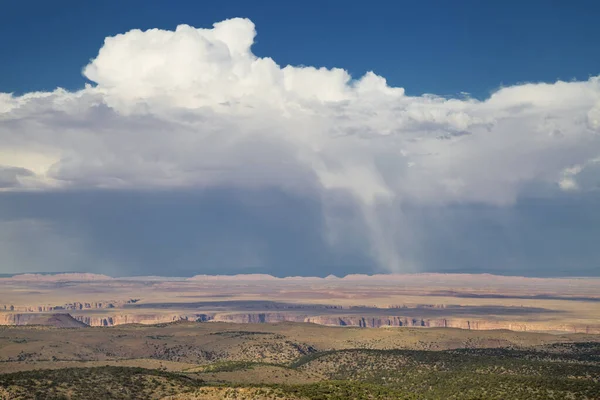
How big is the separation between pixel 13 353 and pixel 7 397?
92.6m

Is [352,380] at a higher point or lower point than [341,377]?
higher

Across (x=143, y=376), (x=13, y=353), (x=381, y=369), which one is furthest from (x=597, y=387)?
(x=13, y=353)

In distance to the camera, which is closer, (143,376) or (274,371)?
(143,376)

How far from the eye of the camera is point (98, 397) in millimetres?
117000

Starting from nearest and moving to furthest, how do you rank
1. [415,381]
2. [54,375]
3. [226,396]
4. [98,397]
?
[226,396] < [98,397] < [54,375] < [415,381]

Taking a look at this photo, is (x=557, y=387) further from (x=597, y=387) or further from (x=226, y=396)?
(x=226, y=396)

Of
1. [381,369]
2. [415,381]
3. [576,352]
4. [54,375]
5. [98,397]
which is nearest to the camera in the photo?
[98,397]

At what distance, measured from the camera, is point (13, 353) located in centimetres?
19950

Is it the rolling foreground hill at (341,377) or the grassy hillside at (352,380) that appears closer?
the grassy hillside at (352,380)

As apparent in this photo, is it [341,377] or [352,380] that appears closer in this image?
[352,380]

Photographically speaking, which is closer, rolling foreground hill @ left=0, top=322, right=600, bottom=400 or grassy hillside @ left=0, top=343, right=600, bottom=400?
grassy hillside @ left=0, top=343, right=600, bottom=400

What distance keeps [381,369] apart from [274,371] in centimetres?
2242

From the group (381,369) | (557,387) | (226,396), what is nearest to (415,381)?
(381,369)

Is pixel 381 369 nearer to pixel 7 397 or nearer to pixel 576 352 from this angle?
pixel 576 352
